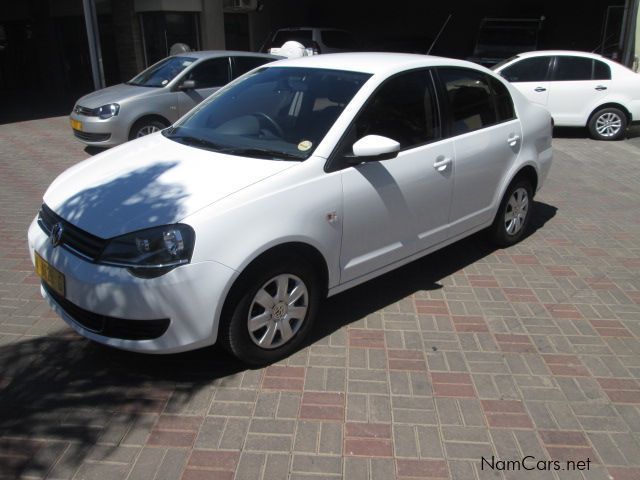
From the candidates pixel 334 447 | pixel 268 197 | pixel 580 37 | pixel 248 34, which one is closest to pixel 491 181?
pixel 268 197

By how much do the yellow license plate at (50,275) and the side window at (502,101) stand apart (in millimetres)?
3645

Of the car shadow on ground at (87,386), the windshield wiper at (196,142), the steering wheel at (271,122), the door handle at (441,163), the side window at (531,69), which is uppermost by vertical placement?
the steering wheel at (271,122)

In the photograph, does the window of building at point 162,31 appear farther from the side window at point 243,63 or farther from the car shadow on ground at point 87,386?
the car shadow on ground at point 87,386

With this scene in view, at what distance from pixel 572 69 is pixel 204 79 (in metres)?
6.77

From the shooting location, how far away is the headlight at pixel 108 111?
8.79m

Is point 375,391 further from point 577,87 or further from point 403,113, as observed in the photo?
point 577,87

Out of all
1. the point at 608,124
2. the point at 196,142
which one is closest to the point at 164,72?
the point at 196,142

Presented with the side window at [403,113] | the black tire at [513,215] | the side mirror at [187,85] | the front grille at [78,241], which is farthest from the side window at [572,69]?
the front grille at [78,241]

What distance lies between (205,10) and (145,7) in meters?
1.79

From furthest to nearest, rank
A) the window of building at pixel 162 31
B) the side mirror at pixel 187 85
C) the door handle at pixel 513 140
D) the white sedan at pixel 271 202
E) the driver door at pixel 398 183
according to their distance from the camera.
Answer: the window of building at pixel 162 31 → the side mirror at pixel 187 85 → the door handle at pixel 513 140 → the driver door at pixel 398 183 → the white sedan at pixel 271 202

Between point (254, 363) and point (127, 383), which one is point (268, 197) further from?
point (127, 383)

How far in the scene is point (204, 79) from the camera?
9.71 metres

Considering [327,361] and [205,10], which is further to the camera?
[205,10]

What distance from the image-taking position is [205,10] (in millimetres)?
16297
